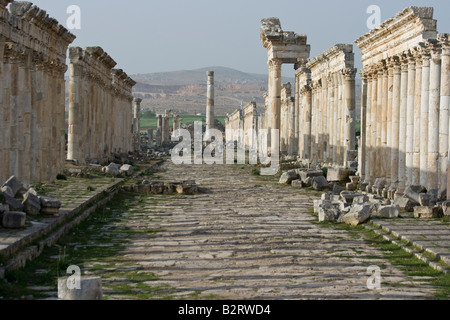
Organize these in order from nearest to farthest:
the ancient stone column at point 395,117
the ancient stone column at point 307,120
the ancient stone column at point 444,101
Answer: the ancient stone column at point 444,101
the ancient stone column at point 395,117
the ancient stone column at point 307,120

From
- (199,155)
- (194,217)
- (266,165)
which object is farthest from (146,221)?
(199,155)

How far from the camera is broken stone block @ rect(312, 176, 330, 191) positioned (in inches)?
1061

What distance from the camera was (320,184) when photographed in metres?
27.0

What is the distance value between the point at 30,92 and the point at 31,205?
27.9ft

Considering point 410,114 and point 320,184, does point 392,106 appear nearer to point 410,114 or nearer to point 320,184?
point 410,114

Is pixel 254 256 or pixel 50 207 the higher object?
pixel 50 207

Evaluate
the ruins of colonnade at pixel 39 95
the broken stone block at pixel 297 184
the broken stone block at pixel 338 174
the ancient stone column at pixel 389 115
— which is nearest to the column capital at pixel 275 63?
the ruins of colonnade at pixel 39 95

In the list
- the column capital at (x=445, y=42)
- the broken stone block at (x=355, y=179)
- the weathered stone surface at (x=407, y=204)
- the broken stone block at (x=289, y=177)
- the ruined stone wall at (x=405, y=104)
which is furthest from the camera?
the broken stone block at (x=289, y=177)

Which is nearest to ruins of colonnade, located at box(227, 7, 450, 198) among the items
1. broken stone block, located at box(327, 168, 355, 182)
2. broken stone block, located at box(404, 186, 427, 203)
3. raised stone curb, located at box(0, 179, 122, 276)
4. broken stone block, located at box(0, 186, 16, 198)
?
broken stone block, located at box(404, 186, 427, 203)

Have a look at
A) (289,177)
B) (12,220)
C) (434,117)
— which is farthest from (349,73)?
(12,220)

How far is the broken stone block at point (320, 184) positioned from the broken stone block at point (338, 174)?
851 mm

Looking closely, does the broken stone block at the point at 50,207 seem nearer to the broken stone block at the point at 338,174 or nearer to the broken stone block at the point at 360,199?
the broken stone block at the point at 360,199

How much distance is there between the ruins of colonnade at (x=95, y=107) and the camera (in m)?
34.2
